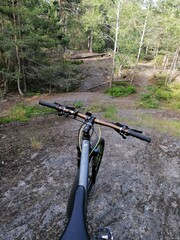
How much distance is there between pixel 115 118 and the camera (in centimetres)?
884

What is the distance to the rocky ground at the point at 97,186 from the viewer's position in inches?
125

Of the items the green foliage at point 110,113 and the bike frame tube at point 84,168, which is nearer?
the bike frame tube at point 84,168

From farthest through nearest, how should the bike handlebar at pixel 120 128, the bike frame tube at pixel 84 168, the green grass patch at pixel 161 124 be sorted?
the green grass patch at pixel 161 124 → the bike handlebar at pixel 120 128 → the bike frame tube at pixel 84 168

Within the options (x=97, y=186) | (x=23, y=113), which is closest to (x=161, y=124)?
(x=97, y=186)

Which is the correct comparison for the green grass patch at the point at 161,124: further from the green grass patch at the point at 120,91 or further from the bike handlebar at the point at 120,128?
the bike handlebar at the point at 120,128

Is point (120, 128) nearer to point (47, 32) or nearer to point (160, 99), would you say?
point (47, 32)

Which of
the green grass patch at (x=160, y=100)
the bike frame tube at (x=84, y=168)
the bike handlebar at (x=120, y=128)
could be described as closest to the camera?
the bike frame tube at (x=84, y=168)

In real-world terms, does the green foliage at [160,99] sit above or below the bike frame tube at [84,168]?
below

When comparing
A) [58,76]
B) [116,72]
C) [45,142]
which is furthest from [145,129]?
[116,72]

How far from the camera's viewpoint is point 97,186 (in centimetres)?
412

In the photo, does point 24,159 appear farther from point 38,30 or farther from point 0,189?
point 38,30

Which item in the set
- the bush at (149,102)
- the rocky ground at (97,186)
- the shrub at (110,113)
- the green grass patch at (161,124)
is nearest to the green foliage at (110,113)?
the shrub at (110,113)

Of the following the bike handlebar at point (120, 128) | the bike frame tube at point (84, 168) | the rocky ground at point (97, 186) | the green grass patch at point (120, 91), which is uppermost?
the bike handlebar at point (120, 128)

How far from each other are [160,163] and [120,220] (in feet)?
8.16
